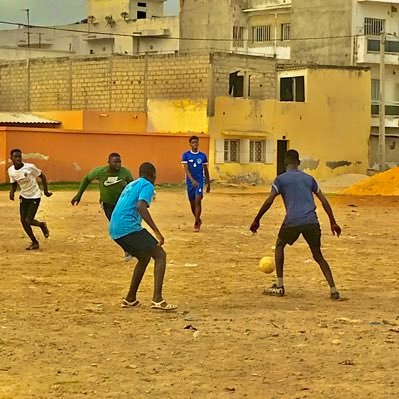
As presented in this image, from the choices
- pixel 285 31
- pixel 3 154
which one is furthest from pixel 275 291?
pixel 285 31

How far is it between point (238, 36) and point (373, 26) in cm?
821

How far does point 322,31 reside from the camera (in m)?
52.3

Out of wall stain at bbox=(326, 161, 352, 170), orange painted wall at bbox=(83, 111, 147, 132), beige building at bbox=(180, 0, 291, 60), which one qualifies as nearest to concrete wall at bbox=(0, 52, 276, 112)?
orange painted wall at bbox=(83, 111, 147, 132)

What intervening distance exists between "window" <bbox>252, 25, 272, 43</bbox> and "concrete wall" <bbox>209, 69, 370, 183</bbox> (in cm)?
1046

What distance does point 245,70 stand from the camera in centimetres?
4316

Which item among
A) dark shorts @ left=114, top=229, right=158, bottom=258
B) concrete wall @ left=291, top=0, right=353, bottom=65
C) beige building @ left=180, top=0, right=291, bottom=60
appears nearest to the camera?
dark shorts @ left=114, top=229, right=158, bottom=258

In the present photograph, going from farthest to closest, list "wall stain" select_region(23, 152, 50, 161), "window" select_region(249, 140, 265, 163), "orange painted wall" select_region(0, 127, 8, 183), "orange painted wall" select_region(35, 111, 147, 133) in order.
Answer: "window" select_region(249, 140, 265, 163) < "orange painted wall" select_region(35, 111, 147, 133) < "wall stain" select_region(23, 152, 50, 161) < "orange painted wall" select_region(0, 127, 8, 183)

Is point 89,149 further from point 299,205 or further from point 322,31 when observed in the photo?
point 299,205

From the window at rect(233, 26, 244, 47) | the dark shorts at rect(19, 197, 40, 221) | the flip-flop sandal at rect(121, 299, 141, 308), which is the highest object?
the window at rect(233, 26, 244, 47)

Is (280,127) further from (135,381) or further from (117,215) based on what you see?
(135,381)

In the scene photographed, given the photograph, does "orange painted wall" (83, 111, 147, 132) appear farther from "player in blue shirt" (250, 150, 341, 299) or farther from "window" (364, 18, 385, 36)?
"player in blue shirt" (250, 150, 341, 299)

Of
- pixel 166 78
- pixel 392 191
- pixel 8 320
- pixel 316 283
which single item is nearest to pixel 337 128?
pixel 166 78

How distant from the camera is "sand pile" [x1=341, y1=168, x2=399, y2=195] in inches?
1291

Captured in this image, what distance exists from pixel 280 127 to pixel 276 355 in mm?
36252
